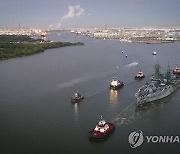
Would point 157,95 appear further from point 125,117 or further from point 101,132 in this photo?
point 101,132

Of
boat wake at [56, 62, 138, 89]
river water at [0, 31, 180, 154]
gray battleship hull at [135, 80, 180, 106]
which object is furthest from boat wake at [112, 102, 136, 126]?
boat wake at [56, 62, 138, 89]

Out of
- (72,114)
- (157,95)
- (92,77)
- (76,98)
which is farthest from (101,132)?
(92,77)

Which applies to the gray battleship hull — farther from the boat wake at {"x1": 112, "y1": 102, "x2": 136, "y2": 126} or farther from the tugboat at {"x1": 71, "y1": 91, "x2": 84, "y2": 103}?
the tugboat at {"x1": 71, "y1": 91, "x2": 84, "y2": 103}

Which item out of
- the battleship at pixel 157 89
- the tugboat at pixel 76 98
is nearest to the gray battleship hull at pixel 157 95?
the battleship at pixel 157 89

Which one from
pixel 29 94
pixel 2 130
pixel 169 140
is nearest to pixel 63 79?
pixel 29 94

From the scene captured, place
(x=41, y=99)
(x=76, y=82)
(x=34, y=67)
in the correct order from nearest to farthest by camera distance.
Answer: (x=41, y=99) → (x=76, y=82) → (x=34, y=67)

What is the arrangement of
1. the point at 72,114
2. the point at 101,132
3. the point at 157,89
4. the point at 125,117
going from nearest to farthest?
the point at 101,132, the point at 125,117, the point at 72,114, the point at 157,89

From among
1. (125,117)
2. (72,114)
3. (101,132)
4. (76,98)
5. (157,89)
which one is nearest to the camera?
(101,132)

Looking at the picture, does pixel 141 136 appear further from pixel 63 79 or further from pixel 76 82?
pixel 63 79
